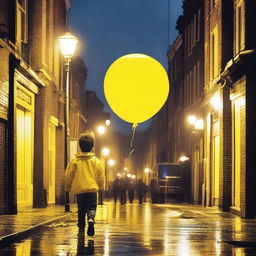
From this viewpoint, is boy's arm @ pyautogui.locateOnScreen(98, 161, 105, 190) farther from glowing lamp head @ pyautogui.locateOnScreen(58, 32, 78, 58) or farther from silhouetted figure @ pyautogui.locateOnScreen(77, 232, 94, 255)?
glowing lamp head @ pyautogui.locateOnScreen(58, 32, 78, 58)

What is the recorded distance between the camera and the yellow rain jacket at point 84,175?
12164 mm

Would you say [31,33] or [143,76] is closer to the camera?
[143,76]

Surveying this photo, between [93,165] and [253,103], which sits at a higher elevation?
[253,103]

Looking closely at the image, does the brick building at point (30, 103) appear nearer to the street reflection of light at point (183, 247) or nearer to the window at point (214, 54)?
the window at point (214, 54)

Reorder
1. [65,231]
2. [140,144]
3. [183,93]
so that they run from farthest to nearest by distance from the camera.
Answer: [140,144], [183,93], [65,231]

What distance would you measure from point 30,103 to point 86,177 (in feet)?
43.1

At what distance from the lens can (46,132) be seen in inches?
1053

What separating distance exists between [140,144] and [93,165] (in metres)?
109

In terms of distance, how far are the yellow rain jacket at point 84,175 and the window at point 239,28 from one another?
36.7 ft

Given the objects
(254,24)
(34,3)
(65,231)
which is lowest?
(65,231)

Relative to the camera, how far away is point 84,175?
12.2 m

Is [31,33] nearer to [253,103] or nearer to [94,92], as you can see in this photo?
[253,103]

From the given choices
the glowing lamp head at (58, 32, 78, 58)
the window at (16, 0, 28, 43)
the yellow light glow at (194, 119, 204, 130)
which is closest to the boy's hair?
the glowing lamp head at (58, 32, 78, 58)

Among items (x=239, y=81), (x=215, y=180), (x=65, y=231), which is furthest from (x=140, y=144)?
(x=65, y=231)
